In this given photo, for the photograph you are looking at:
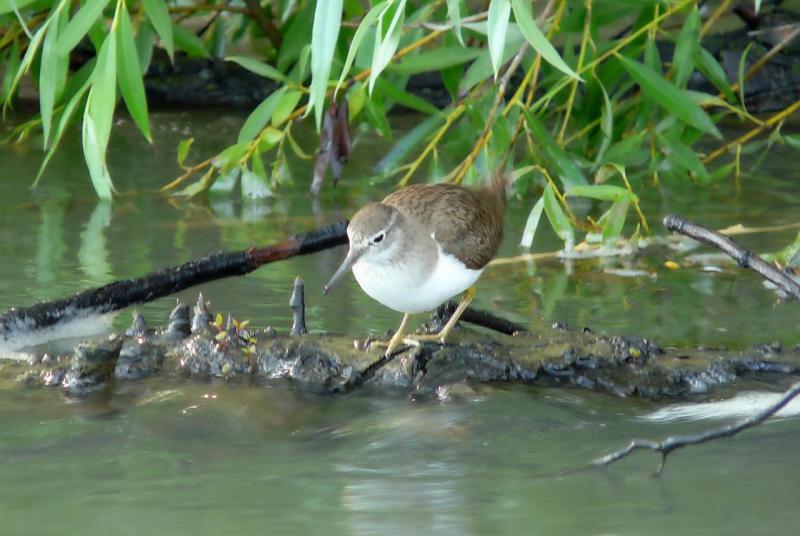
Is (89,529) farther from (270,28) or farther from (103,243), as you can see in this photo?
(270,28)

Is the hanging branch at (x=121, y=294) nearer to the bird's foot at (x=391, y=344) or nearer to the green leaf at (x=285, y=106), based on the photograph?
the bird's foot at (x=391, y=344)

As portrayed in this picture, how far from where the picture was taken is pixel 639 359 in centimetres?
409

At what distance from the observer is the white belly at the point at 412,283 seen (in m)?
4.07

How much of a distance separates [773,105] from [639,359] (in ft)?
14.9

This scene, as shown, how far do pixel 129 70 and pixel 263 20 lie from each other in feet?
9.94

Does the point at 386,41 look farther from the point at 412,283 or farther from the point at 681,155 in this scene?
the point at 681,155

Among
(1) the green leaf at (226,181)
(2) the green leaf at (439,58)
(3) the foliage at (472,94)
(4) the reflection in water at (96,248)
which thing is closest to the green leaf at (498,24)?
(3) the foliage at (472,94)

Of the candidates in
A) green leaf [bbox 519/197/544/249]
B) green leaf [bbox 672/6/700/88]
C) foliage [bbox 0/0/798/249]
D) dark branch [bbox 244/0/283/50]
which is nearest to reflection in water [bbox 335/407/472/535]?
foliage [bbox 0/0/798/249]

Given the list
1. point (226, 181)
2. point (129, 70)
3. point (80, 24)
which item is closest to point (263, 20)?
point (226, 181)

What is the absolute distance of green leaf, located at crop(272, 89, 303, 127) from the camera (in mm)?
5793

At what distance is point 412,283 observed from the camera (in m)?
4.07

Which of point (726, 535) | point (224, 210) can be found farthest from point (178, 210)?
point (726, 535)

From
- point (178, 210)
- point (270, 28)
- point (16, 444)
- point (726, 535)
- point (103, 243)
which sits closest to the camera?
point (726, 535)

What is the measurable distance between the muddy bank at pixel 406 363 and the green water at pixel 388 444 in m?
0.06
